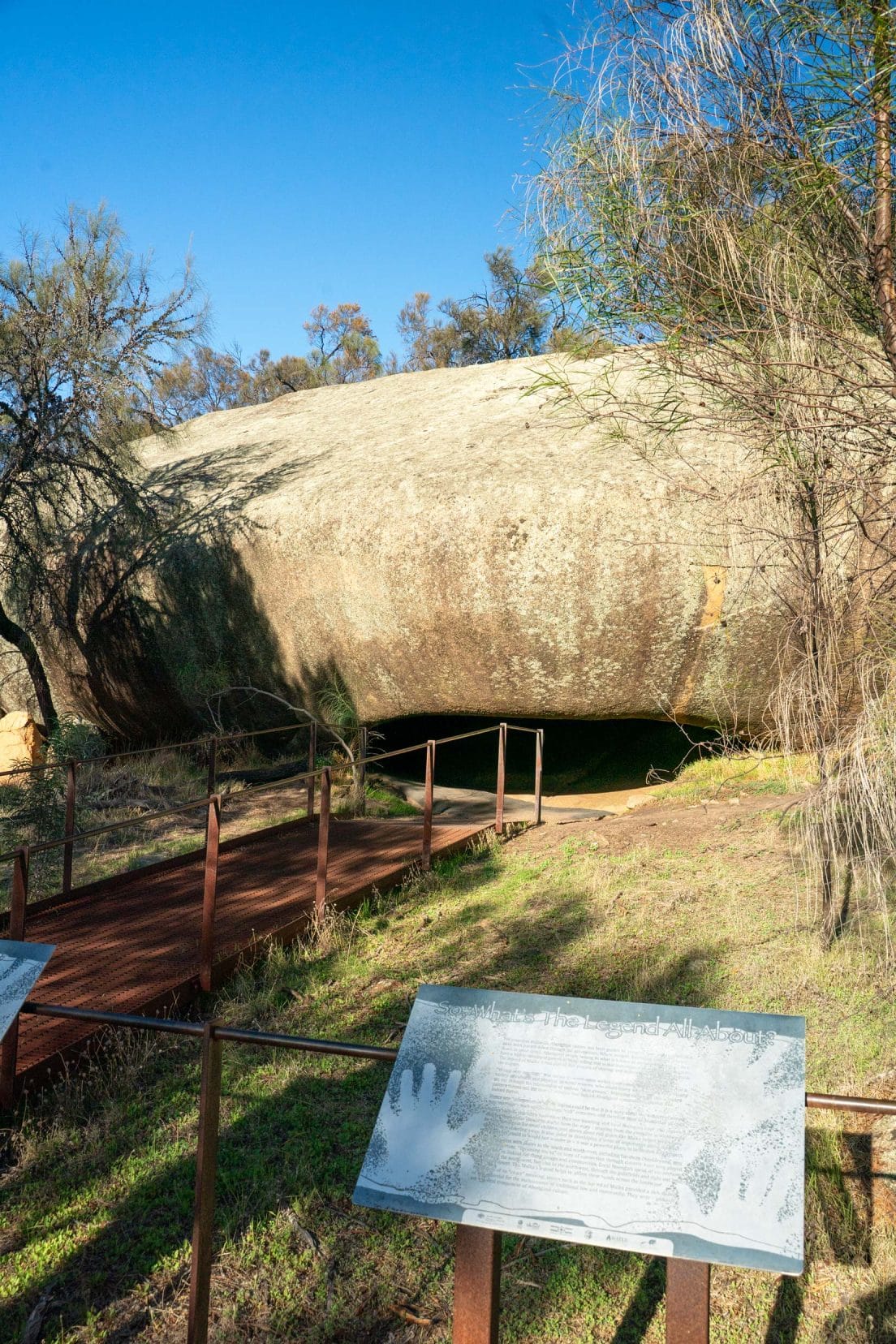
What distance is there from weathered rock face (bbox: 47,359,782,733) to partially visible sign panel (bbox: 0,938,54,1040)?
5.82m

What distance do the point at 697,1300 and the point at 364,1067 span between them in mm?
2719

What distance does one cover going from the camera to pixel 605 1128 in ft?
6.73

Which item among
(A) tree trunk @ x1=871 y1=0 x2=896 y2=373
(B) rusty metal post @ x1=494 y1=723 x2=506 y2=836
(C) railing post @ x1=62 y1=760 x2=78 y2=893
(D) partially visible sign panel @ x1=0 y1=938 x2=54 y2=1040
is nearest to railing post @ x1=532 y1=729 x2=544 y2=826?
(B) rusty metal post @ x1=494 y1=723 x2=506 y2=836

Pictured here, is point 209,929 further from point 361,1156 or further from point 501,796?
point 501,796

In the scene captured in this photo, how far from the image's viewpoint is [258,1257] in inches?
125

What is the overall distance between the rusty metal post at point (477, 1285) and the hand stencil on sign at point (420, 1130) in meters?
0.14

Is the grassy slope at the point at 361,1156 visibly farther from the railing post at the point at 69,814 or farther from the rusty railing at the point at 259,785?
the railing post at the point at 69,814

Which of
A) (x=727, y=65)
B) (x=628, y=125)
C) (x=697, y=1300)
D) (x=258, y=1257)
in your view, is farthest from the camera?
(x=628, y=125)

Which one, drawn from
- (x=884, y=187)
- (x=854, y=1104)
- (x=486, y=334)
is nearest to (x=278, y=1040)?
(x=854, y=1104)

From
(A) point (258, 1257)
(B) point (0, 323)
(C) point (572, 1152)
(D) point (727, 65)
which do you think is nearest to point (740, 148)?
(D) point (727, 65)

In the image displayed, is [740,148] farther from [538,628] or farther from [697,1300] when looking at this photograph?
[538,628]

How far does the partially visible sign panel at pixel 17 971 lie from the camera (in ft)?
8.55

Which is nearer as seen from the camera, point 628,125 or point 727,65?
point 727,65

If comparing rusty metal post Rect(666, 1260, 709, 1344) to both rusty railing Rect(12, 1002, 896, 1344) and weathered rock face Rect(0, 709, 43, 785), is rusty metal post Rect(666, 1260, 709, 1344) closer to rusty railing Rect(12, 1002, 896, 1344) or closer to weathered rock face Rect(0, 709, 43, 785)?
rusty railing Rect(12, 1002, 896, 1344)
